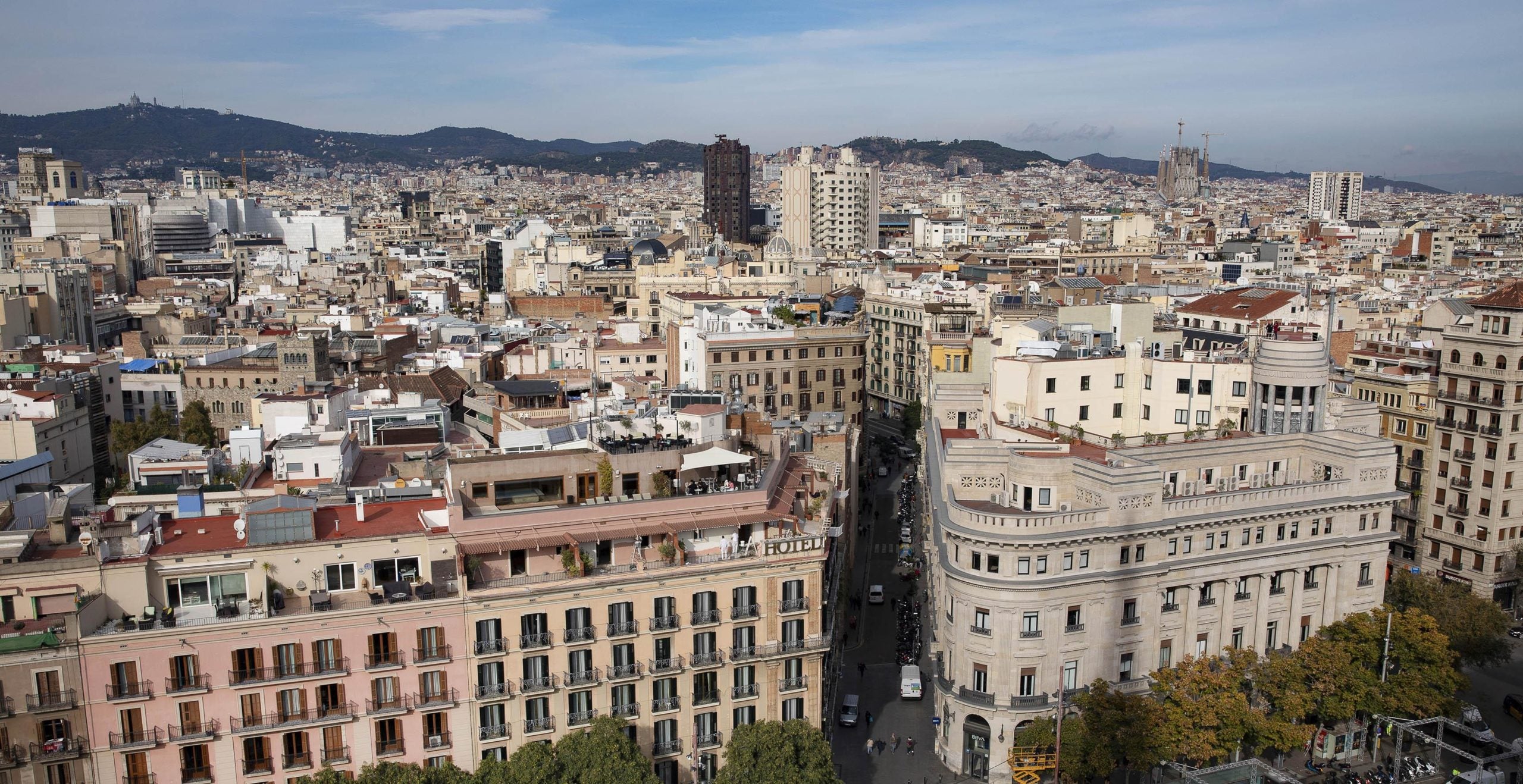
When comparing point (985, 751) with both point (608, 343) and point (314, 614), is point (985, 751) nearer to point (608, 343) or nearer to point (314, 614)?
point (314, 614)

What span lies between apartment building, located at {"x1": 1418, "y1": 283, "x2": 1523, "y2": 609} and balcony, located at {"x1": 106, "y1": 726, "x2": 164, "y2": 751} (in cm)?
5775

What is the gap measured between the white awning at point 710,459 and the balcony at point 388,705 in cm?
1143

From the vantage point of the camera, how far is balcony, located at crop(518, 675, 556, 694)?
33.5m

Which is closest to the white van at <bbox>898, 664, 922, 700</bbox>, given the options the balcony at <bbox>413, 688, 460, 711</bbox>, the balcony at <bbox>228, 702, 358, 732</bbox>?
the balcony at <bbox>413, 688, 460, 711</bbox>

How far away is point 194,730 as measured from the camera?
101 feet

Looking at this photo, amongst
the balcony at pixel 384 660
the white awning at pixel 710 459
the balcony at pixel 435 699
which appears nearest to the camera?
the balcony at pixel 384 660

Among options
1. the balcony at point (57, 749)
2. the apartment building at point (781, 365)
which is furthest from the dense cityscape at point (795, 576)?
the apartment building at point (781, 365)

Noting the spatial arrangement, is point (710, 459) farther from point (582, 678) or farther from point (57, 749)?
point (57, 749)

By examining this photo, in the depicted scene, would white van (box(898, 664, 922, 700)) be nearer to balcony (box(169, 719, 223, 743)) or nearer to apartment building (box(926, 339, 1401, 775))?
apartment building (box(926, 339, 1401, 775))

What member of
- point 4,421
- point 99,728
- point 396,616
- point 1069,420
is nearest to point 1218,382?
point 1069,420

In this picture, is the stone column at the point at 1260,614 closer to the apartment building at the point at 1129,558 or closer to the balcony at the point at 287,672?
the apartment building at the point at 1129,558

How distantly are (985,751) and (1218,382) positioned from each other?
20.1m

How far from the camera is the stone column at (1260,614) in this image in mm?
42938

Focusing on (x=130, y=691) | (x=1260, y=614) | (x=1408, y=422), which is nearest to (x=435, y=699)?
(x=130, y=691)
